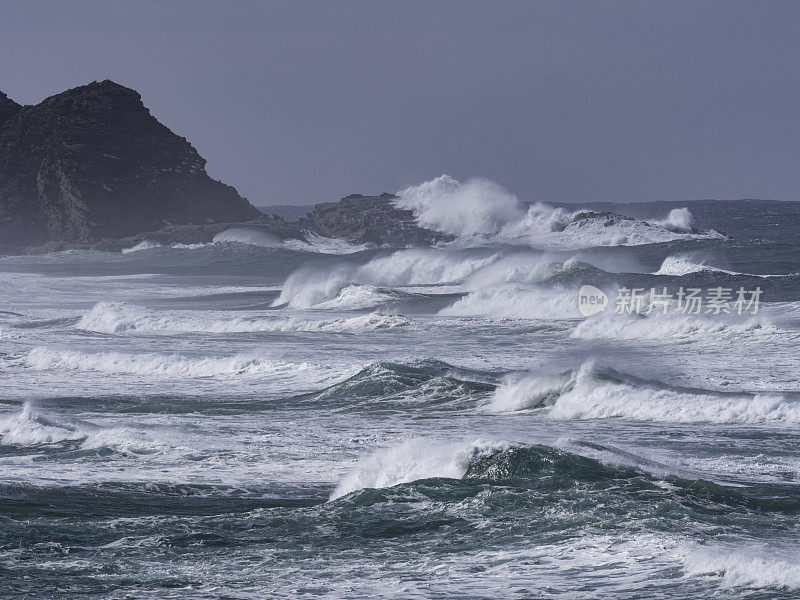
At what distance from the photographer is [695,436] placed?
1614cm

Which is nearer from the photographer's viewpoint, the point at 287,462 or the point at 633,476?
the point at 633,476

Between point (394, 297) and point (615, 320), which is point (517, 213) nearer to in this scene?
point (394, 297)

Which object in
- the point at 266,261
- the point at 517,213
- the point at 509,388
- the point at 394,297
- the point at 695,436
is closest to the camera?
the point at 695,436

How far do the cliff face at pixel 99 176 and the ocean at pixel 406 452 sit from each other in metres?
53.9

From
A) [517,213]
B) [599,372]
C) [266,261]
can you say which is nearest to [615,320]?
[599,372]

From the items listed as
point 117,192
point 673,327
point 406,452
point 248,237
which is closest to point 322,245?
point 248,237

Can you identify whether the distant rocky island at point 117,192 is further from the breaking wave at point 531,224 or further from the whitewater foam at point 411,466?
the whitewater foam at point 411,466

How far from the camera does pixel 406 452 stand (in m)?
13.7

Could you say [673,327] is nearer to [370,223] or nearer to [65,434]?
[65,434]

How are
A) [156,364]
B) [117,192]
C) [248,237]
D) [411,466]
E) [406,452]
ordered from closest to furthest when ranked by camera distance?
[411,466] < [406,452] < [156,364] < [248,237] < [117,192]

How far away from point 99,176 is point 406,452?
83.6m

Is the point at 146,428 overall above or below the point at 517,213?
below

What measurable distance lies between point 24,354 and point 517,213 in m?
67.8

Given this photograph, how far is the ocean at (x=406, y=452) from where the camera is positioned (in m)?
9.52
